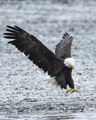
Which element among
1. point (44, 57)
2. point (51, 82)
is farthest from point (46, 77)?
point (44, 57)

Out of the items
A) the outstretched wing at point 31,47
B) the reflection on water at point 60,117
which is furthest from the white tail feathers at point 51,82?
the reflection on water at point 60,117

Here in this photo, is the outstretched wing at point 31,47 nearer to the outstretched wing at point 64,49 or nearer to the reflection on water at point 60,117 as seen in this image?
the outstretched wing at point 64,49

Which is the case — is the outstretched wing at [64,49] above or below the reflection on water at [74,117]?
above

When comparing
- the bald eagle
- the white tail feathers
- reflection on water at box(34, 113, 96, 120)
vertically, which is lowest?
reflection on water at box(34, 113, 96, 120)

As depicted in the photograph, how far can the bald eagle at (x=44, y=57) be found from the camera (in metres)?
6.98

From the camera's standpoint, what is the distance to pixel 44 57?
715 cm

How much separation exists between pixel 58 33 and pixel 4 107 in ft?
24.5

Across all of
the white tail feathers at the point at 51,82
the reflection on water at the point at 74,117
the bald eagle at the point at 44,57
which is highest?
the bald eagle at the point at 44,57

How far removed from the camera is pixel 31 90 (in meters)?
7.53

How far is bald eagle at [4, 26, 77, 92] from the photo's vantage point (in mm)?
6980

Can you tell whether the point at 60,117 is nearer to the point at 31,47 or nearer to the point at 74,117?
the point at 74,117

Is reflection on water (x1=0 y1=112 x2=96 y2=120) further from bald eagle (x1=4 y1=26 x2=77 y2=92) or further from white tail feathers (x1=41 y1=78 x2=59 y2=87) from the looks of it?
white tail feathers (x1=41 y1=78 x2=59 y2=87)

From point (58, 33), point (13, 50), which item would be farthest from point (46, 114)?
point (58, 33)

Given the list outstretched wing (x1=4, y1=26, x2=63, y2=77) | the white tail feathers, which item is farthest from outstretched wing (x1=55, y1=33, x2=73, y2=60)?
outstretched wing (x1=4, y1=26, x2=63, y2=77)
